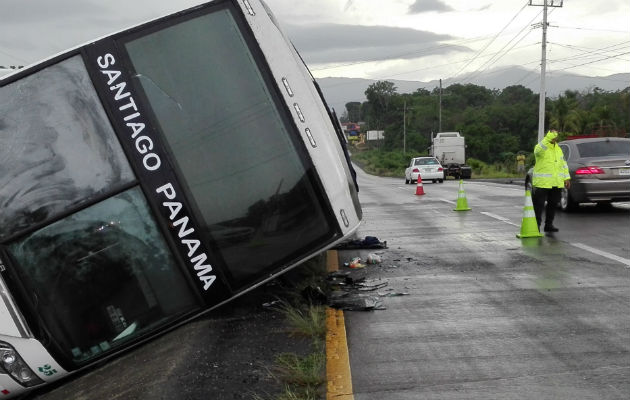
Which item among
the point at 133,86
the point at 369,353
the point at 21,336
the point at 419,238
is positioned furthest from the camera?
the point at 419,238

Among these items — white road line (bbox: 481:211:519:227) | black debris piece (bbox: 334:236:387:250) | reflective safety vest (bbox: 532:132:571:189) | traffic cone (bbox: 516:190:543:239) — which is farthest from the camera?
white road line (bbox: 481:211:519:227)

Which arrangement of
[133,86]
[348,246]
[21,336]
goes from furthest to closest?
[348,246]
[133,86]
[21,336]

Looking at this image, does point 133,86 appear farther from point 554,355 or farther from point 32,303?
point 554,355

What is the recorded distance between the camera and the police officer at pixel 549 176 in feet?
40.6

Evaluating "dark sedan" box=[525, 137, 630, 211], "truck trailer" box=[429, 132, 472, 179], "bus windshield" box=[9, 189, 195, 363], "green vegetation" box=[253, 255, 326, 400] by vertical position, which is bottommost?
"truck trailer" box=[429, 132, 472, 179]

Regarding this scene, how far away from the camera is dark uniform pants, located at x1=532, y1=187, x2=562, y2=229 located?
12414 mm

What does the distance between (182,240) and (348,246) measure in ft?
20.2

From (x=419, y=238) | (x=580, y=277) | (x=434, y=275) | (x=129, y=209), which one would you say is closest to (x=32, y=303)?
(x=129, y=209)

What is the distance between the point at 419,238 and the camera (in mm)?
12312

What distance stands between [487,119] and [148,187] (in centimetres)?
8880

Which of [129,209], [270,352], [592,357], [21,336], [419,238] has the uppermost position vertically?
[129,209]

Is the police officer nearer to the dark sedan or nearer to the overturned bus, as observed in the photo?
the dark sedan

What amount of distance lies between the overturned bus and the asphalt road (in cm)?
116

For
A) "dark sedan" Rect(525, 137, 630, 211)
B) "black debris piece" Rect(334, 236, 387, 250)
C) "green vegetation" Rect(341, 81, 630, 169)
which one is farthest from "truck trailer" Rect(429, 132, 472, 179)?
"black debris piece" Rect(334, 236, 387, 250)
